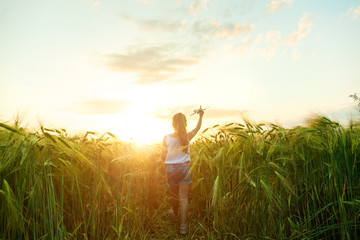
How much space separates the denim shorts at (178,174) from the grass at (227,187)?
0.66 m

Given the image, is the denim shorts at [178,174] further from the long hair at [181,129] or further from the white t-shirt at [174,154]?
the long hair at [181,129]

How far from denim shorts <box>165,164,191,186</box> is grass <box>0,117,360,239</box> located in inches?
25.8

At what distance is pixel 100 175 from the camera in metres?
2.59

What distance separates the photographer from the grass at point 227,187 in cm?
222

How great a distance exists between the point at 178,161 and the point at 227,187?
3.12 ft

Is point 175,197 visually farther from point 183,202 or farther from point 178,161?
point 178,161

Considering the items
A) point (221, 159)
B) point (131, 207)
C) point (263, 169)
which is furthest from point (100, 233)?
point (263, 169)

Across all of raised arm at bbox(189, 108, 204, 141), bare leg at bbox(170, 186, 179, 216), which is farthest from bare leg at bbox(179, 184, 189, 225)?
raised arm at bbox(189, 108, 204, 141)

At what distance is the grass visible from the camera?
7.28ft

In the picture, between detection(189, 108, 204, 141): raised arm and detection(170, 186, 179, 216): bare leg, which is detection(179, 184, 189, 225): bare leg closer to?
detection(170, 186, 179, 216): bare leg

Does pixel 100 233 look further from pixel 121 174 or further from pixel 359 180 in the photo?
pixel 359 180

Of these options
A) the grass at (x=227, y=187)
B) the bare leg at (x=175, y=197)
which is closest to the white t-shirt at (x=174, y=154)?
the bare leg at (x=175, y=197)

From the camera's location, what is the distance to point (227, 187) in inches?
123

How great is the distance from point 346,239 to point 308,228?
14.0 inches
